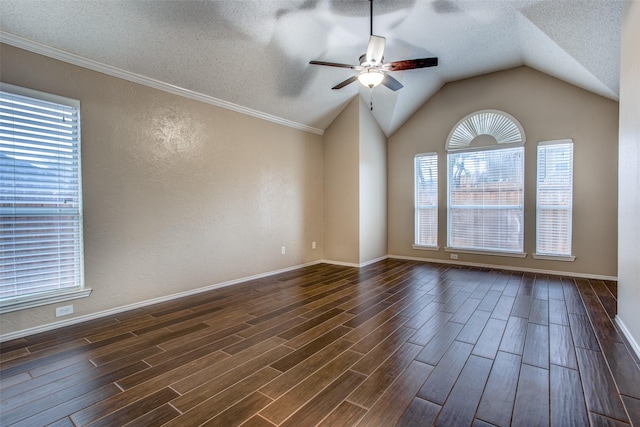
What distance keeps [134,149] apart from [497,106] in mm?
5547

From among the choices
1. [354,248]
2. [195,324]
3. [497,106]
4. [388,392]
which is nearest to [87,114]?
[195,324]

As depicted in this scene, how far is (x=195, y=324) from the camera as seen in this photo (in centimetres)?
294

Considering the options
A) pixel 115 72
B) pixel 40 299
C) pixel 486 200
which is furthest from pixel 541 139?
pixel 40 299

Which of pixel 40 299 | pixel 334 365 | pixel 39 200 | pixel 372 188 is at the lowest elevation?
pixel 334 365

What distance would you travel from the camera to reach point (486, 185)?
5422 mm

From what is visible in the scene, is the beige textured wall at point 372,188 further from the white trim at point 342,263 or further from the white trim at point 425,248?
the white trim at point 425,248

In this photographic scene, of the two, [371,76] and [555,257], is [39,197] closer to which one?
[371,76]

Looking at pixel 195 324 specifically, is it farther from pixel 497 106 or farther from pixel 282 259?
pixel 497 106

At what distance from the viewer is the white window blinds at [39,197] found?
263cm

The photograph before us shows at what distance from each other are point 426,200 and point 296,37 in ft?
12.6

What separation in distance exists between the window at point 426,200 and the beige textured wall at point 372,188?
64 cm

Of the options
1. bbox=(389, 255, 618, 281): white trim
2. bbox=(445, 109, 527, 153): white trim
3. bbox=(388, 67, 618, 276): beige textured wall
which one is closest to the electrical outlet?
bbox=(389, 255, 618, 281): white trim

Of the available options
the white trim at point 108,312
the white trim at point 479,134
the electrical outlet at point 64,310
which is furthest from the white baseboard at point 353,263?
the electrical outlet at point 64,310

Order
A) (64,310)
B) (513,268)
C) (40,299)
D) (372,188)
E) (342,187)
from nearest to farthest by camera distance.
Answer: (40,299) → (64,310) → (513,268) → (342,187) → (372,188)
